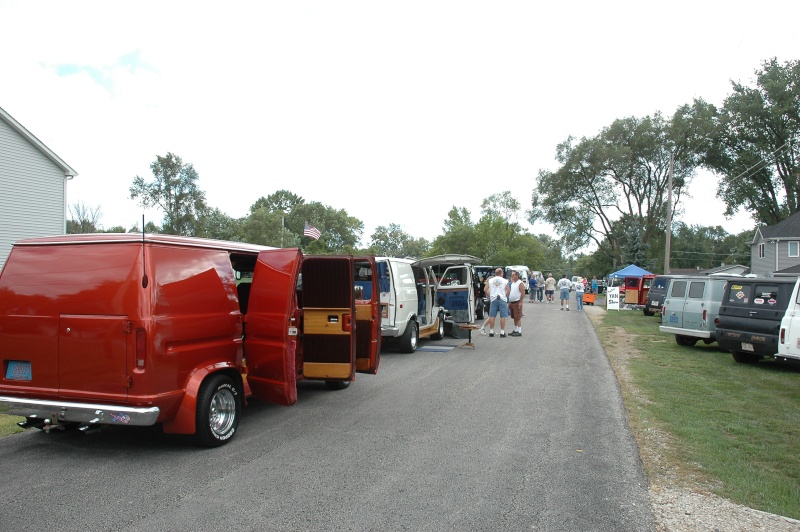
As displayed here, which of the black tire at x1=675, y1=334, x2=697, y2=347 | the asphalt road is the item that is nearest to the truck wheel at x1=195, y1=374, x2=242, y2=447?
the asphalt road

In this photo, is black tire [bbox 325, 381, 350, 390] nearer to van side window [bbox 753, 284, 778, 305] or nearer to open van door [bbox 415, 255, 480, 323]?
open van door [bbox 415, 255, 480, 323]

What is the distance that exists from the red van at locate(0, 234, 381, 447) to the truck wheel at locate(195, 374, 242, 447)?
0.01 metres

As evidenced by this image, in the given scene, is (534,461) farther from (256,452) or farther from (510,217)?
(510,217)

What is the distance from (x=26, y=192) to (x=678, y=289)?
22.5 m

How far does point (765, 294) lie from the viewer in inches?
456

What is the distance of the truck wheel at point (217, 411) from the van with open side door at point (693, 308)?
39.0 feet

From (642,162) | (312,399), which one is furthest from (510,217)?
(312,399)

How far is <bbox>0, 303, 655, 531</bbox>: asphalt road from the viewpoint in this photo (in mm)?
4066

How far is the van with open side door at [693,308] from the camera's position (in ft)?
44.9

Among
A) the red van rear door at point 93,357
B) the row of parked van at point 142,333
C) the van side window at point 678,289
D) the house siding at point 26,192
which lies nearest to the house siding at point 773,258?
the van side window at point 678,289

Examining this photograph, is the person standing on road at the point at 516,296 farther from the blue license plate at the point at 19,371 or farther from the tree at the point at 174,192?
the tree at the point at 174,192

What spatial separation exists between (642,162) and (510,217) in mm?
33456

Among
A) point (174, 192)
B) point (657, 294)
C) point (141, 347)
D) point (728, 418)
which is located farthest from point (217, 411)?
point (174, 192)

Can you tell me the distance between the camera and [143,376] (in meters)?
4.97
